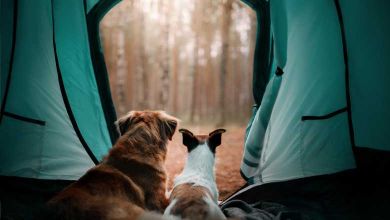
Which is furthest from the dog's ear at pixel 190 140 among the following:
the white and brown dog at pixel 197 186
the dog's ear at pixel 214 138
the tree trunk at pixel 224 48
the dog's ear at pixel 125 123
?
the tree trunk at pixel 224 48

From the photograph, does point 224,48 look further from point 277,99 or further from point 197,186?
point 197,186

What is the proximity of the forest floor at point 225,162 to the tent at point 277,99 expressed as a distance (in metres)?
1.14

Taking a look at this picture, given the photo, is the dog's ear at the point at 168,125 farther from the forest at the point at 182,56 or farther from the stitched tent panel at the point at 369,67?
the forest at the point at 182,56

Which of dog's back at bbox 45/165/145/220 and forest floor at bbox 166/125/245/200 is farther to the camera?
forest floor at bbox 166/125/245/200

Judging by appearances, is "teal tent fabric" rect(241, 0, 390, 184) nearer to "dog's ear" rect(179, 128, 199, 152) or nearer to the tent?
the tent

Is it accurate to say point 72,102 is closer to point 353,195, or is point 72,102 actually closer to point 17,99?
point 17,99

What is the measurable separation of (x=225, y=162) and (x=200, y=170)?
11.5 ft

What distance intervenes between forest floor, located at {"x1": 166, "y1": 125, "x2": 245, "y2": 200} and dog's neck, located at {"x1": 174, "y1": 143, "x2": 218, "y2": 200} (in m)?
1.16

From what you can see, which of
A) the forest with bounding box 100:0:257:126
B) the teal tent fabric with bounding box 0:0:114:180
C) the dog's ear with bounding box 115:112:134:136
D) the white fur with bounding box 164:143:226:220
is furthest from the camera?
the forest with bounding box 100:0:257:126

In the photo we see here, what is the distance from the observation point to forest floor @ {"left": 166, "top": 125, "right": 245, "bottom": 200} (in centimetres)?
484

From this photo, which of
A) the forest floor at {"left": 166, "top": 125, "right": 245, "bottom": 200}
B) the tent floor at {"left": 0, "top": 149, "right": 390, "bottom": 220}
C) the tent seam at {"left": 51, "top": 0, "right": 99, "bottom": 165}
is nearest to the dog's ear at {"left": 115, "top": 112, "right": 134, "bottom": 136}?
the tent seam at {"left": 51, "top": 0, "right": 99, "bottom": 165}

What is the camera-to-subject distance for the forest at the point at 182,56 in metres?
13.6

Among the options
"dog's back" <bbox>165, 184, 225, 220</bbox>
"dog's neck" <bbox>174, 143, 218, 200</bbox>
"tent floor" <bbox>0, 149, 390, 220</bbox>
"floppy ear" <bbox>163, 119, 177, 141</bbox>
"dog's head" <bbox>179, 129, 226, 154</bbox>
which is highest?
"floppy ear" <bbox>163, 119, 177, 141</bbox>

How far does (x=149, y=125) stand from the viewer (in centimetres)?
301
